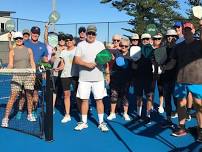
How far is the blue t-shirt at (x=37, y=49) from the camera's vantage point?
924cm

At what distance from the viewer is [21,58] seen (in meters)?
8.48

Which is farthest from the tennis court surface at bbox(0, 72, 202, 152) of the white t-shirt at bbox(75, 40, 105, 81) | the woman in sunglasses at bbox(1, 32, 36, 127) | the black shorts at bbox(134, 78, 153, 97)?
the white t-shirt at bbox(75, 40, 105, 81)

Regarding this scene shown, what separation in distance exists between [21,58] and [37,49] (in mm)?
846

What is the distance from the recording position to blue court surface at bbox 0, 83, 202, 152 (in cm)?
707

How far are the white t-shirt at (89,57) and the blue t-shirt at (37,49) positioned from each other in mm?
1439

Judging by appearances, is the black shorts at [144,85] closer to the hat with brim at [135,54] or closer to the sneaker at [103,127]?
the hat with brim at [135,54]

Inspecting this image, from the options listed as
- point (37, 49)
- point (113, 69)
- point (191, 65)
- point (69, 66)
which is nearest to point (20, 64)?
point (37, 49)

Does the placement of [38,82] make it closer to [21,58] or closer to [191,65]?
[21,58]

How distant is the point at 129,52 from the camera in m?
9.00

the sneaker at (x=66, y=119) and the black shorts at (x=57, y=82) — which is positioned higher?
the black shorts at (x=57, y=82)

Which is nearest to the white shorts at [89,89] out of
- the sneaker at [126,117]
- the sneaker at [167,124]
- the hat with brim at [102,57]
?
the hat with brim at [102,57]

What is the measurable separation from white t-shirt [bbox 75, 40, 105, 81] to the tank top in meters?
1.11

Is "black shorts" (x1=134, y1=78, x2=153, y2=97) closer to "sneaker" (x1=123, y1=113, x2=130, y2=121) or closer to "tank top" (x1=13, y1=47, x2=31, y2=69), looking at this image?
"sneaker" (x1=123, y1=113, x2=130, y2=121)

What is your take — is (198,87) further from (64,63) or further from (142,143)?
(64,63)
